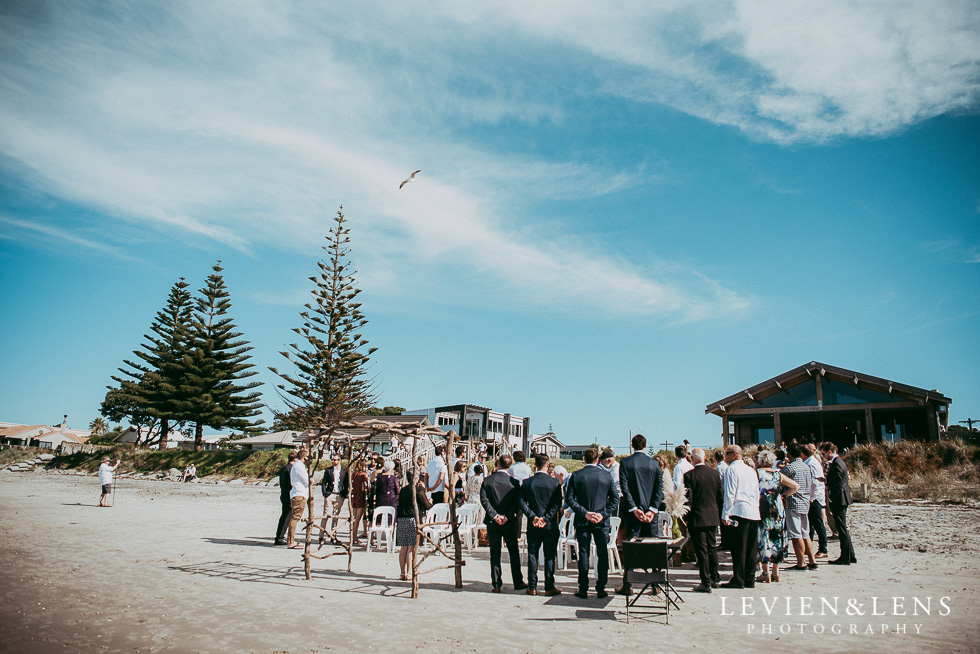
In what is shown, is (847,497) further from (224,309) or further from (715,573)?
(224,309)

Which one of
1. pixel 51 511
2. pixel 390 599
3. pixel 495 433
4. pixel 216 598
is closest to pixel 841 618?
pixel 390 599

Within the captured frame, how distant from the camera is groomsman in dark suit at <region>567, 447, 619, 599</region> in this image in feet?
19.5

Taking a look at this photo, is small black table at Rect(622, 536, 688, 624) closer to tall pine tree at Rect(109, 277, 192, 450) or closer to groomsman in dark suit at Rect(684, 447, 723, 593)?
groomsman in dark suit at Rect(684, 447, 723, 593)

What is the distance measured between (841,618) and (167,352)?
147 ft

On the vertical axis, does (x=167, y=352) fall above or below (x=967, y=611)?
above

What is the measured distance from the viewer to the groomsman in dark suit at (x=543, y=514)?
19.9ft

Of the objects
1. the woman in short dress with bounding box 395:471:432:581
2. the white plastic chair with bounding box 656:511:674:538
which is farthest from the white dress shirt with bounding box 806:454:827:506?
the woman in short dress with bounding box 395:471:432:581

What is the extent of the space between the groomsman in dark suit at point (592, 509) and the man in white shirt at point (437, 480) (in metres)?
3.71

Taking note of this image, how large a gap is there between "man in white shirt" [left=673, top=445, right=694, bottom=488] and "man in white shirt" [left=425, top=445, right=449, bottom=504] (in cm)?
369

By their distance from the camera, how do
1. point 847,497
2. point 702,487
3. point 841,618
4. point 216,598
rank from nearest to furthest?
1. point 841,618
2. point 216,598
3. point 702,487
4. point 847,497

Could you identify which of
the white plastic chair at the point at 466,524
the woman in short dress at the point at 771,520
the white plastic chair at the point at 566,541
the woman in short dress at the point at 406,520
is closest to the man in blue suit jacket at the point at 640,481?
the woman in short dress at the point at 771,520

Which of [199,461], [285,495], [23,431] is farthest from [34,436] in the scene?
[285,495]

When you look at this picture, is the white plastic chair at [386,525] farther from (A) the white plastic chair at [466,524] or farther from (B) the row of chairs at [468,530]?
(A) the white plastic chair at [466,524]

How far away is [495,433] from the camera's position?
4181 centimetres
